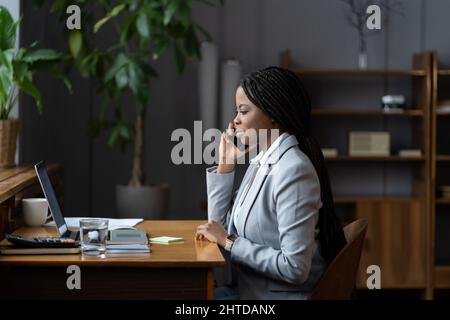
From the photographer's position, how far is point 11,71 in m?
3.58

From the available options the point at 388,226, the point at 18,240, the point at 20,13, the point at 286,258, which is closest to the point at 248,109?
the point at 286,258

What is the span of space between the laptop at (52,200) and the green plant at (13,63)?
1122 mm

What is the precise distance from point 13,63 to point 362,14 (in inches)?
105

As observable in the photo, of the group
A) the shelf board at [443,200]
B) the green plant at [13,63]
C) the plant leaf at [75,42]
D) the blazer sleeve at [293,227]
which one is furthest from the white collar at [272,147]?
the shelf board at [443,200]

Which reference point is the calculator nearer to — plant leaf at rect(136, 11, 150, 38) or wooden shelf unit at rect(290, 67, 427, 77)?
plant leaf at rect(136, 11, 150, 38)

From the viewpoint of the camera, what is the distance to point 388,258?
506 cm

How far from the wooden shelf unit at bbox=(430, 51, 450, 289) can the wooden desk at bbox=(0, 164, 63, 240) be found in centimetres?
264

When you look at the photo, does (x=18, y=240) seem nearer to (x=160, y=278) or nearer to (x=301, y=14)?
(x=160, y=278)

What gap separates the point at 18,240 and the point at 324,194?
958 millimetres

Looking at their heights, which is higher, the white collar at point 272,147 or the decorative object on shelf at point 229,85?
the decorative object on shelf at point 229,85

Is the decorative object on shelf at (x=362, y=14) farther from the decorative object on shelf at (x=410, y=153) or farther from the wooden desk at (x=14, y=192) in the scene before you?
the wooden desk at (x=14, y=192)

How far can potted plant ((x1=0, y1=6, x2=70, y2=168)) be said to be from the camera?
3.59 metres

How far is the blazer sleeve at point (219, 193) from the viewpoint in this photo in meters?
2.72

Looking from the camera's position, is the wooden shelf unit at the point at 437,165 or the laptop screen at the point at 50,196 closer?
the laptop screen at the point at 50,196
